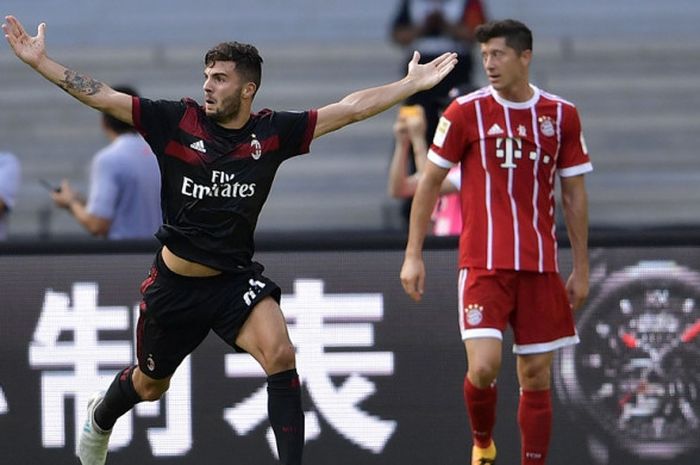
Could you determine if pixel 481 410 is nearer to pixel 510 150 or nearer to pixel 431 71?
pixel 510 150

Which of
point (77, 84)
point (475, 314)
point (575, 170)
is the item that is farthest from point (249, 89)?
point (575, 170)

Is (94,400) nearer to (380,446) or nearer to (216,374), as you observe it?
(216,374)

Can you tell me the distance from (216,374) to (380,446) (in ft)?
2.95

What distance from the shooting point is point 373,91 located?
6.61 m

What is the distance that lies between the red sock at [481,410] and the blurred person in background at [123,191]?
8.35ft

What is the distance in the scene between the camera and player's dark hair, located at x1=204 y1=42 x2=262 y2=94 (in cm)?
642

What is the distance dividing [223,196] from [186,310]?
528 mm

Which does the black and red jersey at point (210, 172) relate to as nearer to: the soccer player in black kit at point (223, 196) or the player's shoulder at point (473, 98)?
the soccer player in black kit at point (223, 196)

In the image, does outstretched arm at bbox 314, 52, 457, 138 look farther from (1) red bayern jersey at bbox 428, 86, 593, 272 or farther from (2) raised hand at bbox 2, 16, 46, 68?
(2) raised hand at bbox 2, 16, 46, 68

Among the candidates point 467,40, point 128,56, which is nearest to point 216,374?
point 467,40

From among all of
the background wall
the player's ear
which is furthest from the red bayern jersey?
the background wall

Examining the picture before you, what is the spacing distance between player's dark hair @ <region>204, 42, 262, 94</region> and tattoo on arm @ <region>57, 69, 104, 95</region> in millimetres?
502

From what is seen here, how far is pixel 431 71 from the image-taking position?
6.60 meters

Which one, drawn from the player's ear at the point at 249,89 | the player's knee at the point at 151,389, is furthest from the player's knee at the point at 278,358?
the player's ear at the point at 249,89
